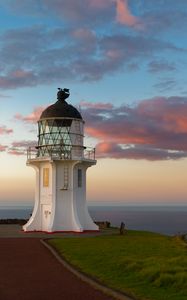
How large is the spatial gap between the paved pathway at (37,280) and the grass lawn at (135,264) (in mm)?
763

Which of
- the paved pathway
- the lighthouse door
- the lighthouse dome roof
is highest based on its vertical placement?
the lighthouse dome roof

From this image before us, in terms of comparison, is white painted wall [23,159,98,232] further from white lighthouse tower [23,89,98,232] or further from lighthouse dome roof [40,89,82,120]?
lighthouse dome roof [40,89,82,120]

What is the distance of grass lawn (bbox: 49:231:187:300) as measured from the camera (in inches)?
517

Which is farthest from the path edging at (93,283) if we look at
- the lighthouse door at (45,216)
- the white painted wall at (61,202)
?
the lighthouse door at (45,216)

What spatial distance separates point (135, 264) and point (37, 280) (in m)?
3.34

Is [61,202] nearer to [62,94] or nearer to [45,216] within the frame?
[45,216]

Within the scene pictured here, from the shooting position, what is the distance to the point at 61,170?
112 feet

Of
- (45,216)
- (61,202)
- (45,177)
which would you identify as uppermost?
(45,177)

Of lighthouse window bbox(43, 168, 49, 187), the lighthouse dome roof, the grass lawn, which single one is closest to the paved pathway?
the grass lawn

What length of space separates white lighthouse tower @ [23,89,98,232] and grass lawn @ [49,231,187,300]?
836cm

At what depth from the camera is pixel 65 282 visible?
1444 cm

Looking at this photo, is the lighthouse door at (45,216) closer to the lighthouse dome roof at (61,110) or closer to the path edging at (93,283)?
the lighthouse dome roof at (61,110)

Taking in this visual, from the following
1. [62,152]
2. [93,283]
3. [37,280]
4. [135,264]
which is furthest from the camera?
[62,152]

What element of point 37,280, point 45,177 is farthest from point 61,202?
point 37,280
